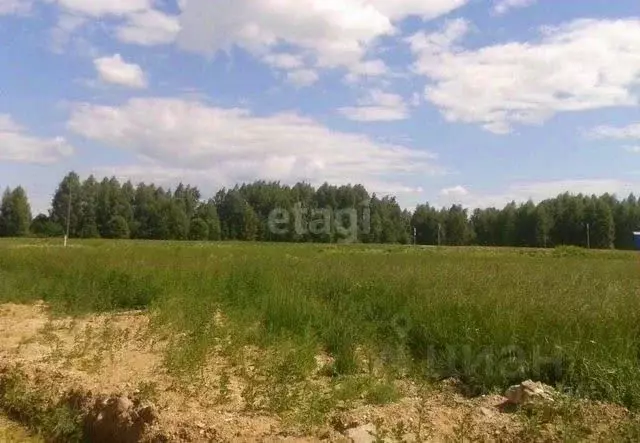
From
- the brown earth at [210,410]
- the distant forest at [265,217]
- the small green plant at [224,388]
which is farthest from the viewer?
the distant forest at [265,217]

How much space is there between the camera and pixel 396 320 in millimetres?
9898

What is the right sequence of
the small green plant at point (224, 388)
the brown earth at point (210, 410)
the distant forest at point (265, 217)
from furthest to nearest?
1. the distant forest at point (265, 217)
2. the small green plant at point (224, 388)
3. the brown earth at point (210, 410)

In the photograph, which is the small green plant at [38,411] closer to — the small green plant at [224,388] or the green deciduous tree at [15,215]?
the small green plant at [224,388]

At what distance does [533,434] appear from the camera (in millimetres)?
5703

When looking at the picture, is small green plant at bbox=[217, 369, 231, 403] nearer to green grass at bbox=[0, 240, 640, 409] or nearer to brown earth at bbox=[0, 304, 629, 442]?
brown earth at bbox=[0, 304, 629, 442]

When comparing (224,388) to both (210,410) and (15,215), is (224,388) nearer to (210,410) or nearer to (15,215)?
(210,410)

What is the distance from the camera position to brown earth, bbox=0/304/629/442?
590cm

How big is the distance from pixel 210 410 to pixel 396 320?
3.75 metres

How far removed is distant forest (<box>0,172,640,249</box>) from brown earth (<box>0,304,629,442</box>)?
2293 inches

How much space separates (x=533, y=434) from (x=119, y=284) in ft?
36.5

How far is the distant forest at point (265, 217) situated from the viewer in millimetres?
76125

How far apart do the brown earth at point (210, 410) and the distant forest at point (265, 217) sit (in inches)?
2293

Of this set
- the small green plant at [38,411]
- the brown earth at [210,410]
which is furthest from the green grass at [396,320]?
the small green plant at [38,411]

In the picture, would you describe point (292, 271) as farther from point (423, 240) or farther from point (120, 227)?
point (423, 240)
